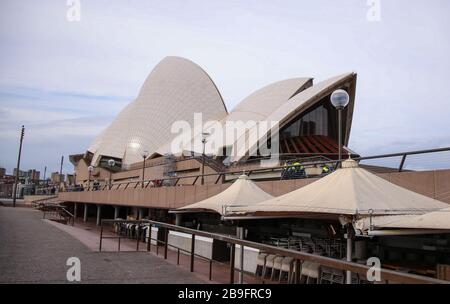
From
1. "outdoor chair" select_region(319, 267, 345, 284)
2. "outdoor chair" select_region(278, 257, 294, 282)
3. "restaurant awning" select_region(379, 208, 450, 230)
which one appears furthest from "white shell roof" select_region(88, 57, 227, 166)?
"restaurant awning" select_region(379, 208, 450, 230)

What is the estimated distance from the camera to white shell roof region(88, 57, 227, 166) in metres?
44.3

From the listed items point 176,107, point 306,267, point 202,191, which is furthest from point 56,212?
point 306,267

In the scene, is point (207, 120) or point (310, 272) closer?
point (310, 272)

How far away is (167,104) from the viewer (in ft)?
150

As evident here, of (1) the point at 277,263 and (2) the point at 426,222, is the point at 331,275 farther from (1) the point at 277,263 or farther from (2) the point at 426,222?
(2) the point at 426,222

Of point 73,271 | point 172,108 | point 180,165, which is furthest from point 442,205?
point 172,108

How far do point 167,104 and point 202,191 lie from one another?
3158 centimetres

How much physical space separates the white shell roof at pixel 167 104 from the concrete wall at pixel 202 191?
37.0ft

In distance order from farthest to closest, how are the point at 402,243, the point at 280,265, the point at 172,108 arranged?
the point at 172,108 → the point at 402,243 → the point at 280,265

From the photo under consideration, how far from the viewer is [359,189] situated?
598 cm

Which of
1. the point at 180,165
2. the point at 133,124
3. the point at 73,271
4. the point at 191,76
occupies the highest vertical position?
the point at 191,76

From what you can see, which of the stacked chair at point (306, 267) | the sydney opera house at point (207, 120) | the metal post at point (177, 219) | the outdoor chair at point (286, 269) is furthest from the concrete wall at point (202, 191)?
the sydney opera house at point (207, 120)
